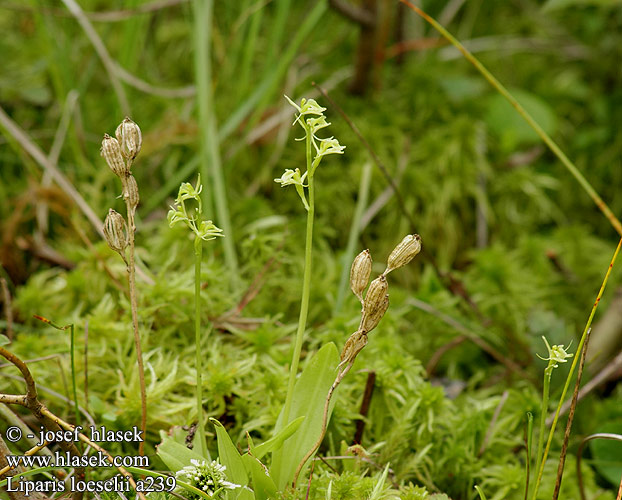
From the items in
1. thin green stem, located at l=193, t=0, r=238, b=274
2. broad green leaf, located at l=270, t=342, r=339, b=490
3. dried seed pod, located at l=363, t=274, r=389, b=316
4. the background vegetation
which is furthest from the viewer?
thin green stem, located at l=193, t=0, r=238, b=274

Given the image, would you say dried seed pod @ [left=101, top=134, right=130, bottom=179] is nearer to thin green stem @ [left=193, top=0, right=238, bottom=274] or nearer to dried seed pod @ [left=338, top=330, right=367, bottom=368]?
dried seed pod @ [left=338, top=330, right=367, bottom=368]

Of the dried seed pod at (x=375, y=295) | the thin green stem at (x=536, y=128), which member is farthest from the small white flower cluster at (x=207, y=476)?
the thin green stem at (x=536, y=128)

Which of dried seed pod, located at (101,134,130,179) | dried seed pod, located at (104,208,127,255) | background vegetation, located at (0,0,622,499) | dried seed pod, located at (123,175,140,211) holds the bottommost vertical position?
background vegetation, located at (0,0,622,499)

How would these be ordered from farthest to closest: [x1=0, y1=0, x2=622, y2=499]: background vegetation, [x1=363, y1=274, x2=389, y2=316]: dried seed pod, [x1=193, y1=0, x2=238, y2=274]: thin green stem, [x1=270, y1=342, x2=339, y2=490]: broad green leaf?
[x1=193, y1=0, x2=238, y2=274]: thin green stem < [x1=0, y1=0, x2=622, y2=499]: background vegetation < [x1=270, y1=342, x2=339, y2=490]: broad green leaf < [x1=363, y1=274, x2=389, y2=316]: dried seed pod

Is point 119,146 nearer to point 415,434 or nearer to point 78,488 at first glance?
point 78,488

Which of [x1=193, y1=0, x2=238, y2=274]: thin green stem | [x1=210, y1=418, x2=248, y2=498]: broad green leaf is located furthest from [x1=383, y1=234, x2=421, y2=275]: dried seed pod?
[x1=193, y1=0, x2=238, y2=274]: thin green stem

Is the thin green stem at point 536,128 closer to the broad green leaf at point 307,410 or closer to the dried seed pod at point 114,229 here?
the broad green leaf at point 307,410

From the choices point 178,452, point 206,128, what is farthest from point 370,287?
point 206,128

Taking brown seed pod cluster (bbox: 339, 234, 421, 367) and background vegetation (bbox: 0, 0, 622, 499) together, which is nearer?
brown seed pod cluster (bbox: 339, 234, 421, 367)
